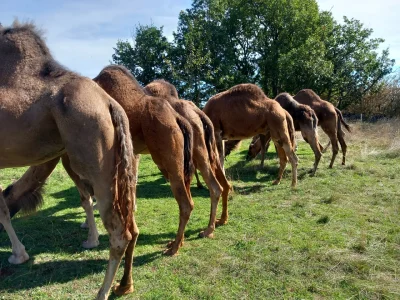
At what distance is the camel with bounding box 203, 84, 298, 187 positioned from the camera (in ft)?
28.7

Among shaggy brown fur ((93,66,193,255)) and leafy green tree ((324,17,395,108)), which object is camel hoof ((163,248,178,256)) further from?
leafy green tree ((324,17,395,108))

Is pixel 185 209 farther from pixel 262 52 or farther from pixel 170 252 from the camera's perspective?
pixel 262 52

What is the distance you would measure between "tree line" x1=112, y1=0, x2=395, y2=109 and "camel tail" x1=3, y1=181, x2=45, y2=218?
2112 cm

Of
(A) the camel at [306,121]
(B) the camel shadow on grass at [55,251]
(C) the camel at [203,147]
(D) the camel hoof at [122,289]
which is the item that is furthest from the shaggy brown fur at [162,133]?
(A) the camel at [306,121]

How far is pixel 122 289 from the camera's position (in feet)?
12.7

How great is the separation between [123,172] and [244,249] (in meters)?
2.42

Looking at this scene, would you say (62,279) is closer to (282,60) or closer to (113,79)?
(113,79)

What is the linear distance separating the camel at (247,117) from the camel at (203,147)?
8.70 ft

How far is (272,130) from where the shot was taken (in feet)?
29.0

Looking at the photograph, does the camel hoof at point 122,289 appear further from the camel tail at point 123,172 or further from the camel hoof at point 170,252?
the camel hoof at point 170,252

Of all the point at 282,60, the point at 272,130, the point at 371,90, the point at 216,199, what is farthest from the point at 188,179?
the point at 371,90

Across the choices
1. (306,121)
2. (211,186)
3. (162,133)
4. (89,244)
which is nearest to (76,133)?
(162,133)

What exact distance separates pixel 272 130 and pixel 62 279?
618 centimetres

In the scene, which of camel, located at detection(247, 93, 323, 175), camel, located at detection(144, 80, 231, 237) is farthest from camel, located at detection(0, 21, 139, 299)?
camel, located at detection(247, 93, 323, 175)
